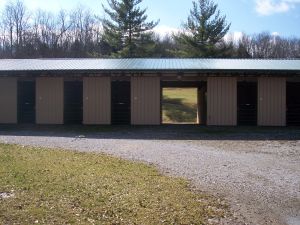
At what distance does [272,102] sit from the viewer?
20.7 meters

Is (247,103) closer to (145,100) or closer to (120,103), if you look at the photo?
(145,100)

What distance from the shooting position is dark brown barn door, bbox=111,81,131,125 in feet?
69.6

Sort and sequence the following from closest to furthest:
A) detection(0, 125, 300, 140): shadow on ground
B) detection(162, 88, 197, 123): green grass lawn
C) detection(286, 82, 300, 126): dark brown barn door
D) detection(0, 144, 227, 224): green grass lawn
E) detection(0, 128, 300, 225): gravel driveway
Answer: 1. detection(0, 144, 227, 224): green grass lawn
2. detection(0, 128, 300, 225): gravel driveway
3. detection(0, 125, 300, 140): shadow on ground
4. detection(286, 82, 300, 126): dark brown barn door
5. detection(162, 88, 197, 123): green grass lawn

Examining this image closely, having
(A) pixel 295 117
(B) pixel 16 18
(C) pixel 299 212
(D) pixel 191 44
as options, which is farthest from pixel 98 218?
(B) pixel 16 18

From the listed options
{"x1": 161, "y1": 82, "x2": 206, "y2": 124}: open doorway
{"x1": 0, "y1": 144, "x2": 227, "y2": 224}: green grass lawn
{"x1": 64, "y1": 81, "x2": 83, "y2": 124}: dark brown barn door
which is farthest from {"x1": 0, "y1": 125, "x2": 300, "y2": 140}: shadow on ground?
{"x1": 0, "y1": 144, "x2": 227, "y2": 224}: green grass lawn

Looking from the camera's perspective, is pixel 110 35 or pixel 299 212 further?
pixel 110 35

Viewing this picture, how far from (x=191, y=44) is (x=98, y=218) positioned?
35867mm

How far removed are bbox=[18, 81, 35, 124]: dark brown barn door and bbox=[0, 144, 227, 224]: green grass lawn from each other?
471 inches

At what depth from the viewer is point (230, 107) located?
20.7 metres

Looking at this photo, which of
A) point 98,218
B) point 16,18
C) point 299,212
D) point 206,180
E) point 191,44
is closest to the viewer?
point 98,218

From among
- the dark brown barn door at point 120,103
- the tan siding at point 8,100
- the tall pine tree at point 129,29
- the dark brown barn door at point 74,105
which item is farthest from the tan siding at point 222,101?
the tall pine tree at point 129,29

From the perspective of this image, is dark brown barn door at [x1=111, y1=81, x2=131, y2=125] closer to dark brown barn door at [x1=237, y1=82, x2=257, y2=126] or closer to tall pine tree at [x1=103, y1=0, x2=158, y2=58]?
dark brown barn door at [x1=237, y1=82, x2=257, y2=126]

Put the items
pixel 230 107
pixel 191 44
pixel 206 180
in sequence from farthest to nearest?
1. pixel 191 44
2. pixel 230 107
3. pixel 206 180

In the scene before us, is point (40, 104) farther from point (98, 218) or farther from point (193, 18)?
point (193, 18)
